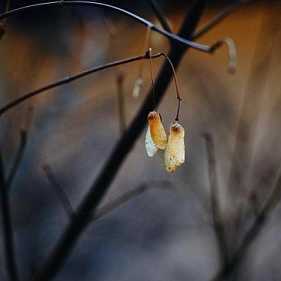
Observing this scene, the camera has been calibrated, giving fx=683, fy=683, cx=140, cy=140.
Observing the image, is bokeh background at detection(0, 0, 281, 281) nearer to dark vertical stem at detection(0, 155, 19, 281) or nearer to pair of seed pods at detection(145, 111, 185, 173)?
dark vertical stem at detection(0, 155, 19, 281)

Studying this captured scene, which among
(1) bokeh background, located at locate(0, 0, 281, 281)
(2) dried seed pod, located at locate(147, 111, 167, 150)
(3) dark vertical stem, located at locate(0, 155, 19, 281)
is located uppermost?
(2) dried seed pod, located at locate(147, 111, 167, 150)

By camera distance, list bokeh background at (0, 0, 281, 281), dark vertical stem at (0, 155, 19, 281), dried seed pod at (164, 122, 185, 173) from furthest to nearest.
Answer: bokeh background at (0, 0, 281, 281) < dark vertical stem at (0, 155, 19, 281) < dried seed pod at (164, 122, 185, 173)

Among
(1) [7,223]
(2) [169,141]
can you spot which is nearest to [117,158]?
(1) [7,223]

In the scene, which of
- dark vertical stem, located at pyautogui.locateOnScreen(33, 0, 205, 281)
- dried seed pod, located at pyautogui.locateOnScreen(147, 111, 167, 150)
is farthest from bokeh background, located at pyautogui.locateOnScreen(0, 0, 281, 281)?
dried seed pod, located at pyautogui.locateOnScreen(147, 111, 167, 150)

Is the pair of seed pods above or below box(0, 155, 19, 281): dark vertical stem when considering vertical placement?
above

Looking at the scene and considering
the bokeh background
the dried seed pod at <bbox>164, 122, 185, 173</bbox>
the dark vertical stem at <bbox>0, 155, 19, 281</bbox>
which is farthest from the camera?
the bokeh background

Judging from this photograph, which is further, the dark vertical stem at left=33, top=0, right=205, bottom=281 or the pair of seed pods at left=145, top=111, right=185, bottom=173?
the dark vertical stem at left=33, top=0, right=205, bottom=281
